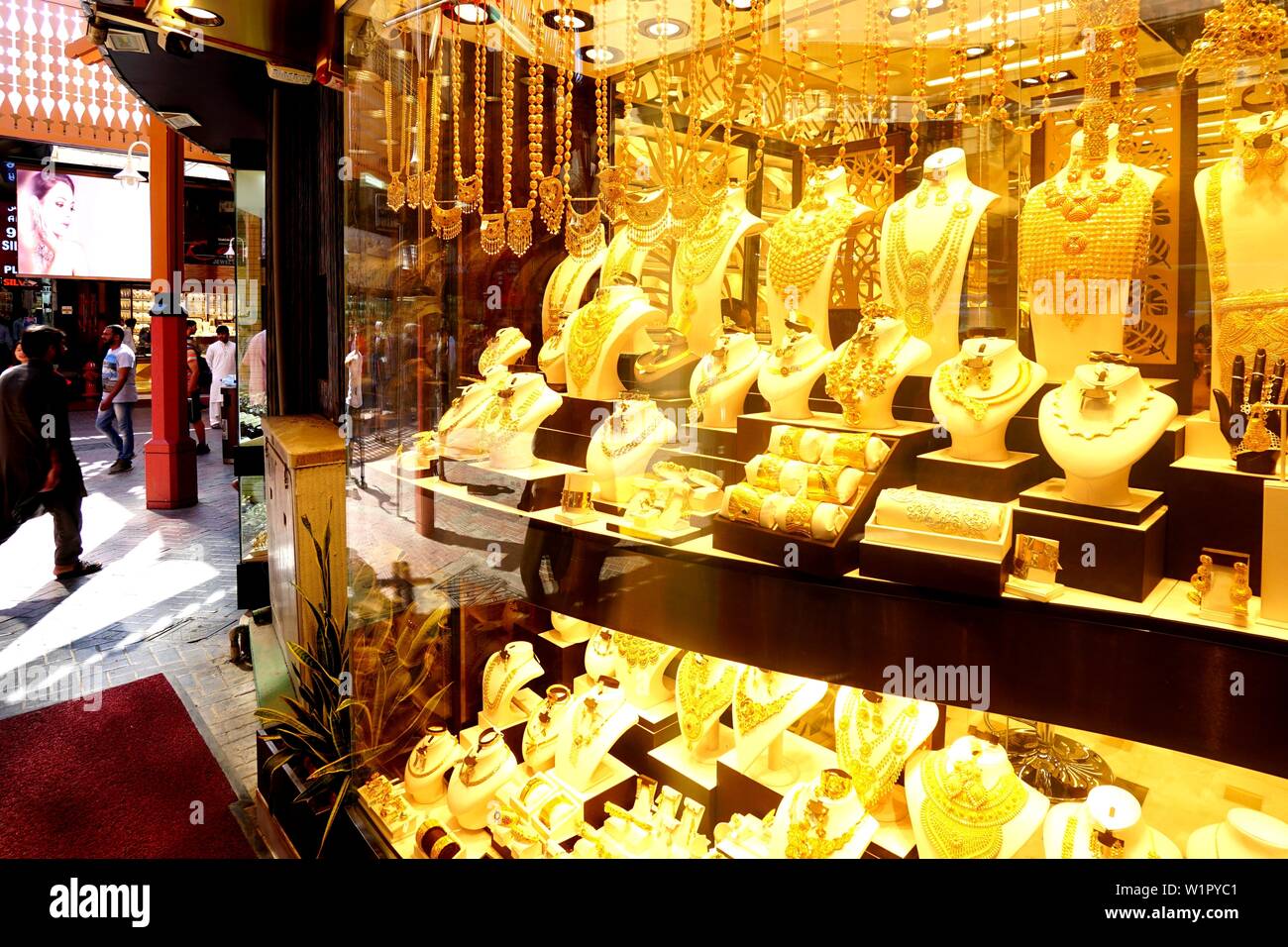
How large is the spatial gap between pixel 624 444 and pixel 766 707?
0.74 meters

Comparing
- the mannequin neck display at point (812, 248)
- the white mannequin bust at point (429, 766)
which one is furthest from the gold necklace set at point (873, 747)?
the white mannequin bust at point (429, 766)

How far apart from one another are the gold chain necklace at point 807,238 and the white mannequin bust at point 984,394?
2.40 feet

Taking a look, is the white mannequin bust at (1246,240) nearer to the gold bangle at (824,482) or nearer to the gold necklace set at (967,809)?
the gold bangle at (824,482)

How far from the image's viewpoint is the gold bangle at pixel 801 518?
141cm

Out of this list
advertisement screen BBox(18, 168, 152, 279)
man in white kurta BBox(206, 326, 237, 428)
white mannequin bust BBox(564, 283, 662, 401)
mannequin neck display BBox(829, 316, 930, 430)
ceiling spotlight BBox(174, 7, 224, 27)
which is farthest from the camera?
advertisement screen BBox(18, 168, 152, 279)

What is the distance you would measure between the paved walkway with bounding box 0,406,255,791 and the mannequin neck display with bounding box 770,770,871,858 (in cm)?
232

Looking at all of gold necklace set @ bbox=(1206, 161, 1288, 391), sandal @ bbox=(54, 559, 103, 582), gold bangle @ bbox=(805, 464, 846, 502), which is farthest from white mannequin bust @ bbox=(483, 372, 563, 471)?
sandal @ bbox=(54, 559, 103, 582)

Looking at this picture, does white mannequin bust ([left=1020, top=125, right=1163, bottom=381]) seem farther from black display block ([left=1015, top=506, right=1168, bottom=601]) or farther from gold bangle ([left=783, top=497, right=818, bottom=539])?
gold bangle ([left=783, top=497, right=818, bottom=539])

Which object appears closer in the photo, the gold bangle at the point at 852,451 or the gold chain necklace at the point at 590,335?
the gold bangle at the point at 852,451

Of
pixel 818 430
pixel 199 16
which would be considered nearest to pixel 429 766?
pixel 818 430

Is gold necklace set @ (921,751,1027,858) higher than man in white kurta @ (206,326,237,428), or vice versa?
man in white kurta @ (206,326,237,428)

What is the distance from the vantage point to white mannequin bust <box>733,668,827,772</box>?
1956 mm

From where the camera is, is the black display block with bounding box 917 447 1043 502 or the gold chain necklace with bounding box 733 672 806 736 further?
the gold chain necklace with bounding box 733 672 806 736

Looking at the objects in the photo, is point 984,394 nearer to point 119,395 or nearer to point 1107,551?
point 1107,551
